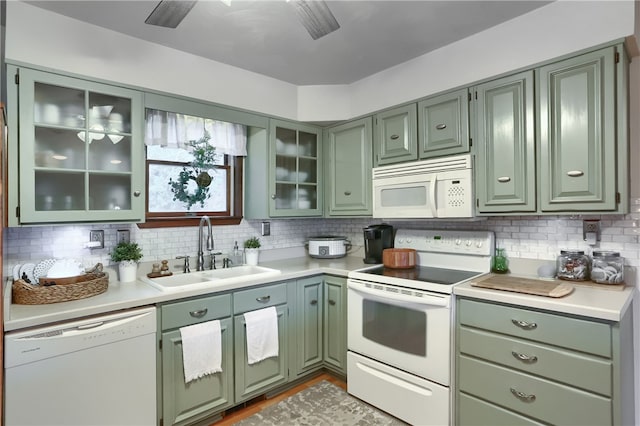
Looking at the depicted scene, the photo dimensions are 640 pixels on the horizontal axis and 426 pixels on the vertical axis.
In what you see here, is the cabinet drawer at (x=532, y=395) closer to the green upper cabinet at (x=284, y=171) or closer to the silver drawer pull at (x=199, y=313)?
the silver drawer pull at (x=199, y=313)

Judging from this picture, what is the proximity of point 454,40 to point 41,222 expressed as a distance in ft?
8.81

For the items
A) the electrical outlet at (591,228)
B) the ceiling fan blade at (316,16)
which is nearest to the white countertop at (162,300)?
the electrical outlet at (591,228)

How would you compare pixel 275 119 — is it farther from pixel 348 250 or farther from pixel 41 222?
pixel 41 222

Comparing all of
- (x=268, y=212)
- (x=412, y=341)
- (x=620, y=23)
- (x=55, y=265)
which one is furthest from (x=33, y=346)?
(x=620, y=23)

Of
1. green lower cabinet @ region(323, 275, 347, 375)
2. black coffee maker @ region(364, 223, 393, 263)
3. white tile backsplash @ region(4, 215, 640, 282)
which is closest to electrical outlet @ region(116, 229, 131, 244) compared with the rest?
white tile backsplash @ region(4, 215, 640, 282)

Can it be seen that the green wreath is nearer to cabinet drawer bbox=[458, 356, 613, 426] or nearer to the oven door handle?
the oven door handle

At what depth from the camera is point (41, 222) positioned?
1.79m

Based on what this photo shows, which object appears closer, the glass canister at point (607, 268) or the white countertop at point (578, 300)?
the white countertop at point (578, 300)

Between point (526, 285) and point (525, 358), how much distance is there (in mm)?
393

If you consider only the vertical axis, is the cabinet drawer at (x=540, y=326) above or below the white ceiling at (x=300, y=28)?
below

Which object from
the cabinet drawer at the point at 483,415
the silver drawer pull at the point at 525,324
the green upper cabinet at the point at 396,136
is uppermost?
the green upper cabinet at the point at 396,136

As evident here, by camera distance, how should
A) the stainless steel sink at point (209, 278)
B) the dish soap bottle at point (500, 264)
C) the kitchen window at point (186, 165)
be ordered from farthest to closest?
the kitchen window at point (186, 165), the dish soap bottle at point (500, 264), the stainless steel sink at point (209, 278)

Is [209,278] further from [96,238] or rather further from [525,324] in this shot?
[525,324]

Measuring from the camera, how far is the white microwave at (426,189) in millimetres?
2195
